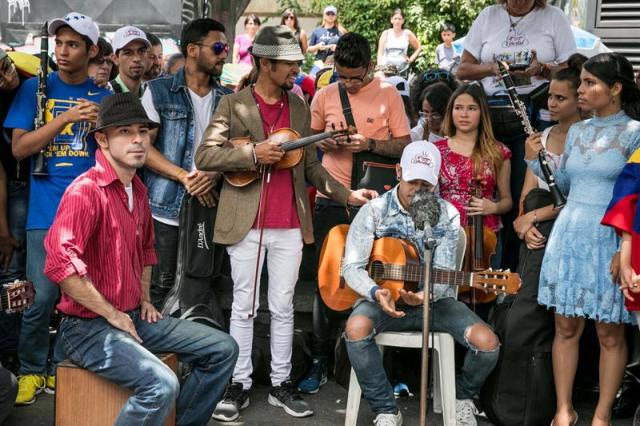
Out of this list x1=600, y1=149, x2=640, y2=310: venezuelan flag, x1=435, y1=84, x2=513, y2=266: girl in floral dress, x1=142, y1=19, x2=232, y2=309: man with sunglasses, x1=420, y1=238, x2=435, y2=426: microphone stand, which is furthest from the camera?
x1=435, y1=84, x2=513, y2=266: girl in floral dress

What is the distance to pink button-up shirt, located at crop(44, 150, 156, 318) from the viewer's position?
407cm

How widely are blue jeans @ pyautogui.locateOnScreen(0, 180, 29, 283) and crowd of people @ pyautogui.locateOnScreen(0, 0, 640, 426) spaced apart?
11 mm

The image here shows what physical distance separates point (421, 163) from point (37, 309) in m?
2.44

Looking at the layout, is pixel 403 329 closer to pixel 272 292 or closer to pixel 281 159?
pixel 272 292

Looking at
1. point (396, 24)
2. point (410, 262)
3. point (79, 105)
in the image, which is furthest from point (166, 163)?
point (396, 24)

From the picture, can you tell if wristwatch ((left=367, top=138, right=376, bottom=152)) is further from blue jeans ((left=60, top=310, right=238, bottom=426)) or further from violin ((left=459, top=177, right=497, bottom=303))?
blue jeans ((left=60, top=310, right=238, bottom=426))

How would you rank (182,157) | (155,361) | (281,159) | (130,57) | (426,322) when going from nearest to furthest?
(426,322) < (155,361) < (281,159) < (182,157) < (130,57)

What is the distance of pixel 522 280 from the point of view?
538cm

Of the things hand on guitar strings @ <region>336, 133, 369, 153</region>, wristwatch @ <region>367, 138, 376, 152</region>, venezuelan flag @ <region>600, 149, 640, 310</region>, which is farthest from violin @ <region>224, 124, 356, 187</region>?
venezuelan flag @ <region>600, 149, 640, 310</region>

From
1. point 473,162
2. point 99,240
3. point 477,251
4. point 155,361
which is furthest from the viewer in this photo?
point 473,162

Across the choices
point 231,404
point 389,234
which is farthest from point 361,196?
point 231,404

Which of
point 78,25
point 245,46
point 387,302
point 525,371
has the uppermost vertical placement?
point 245,46

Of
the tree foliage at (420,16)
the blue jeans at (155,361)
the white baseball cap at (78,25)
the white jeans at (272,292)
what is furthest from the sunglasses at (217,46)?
the tree foliage at (420,16)

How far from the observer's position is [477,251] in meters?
5.71
